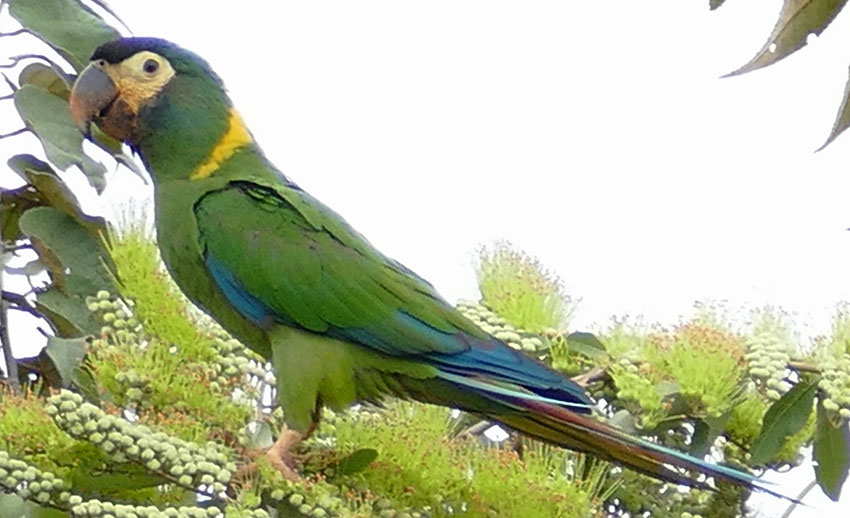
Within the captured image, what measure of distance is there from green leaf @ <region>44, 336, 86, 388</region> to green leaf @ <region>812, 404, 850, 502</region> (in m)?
0.53

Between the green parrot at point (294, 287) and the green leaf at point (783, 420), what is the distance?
0.06 m

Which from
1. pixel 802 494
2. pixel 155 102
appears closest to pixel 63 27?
pixel 155 102

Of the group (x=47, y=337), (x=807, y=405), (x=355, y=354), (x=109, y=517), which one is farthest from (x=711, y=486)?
(x=47, y=337)

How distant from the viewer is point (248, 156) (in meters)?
0.99

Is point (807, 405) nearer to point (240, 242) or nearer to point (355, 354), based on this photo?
point (355, 354)

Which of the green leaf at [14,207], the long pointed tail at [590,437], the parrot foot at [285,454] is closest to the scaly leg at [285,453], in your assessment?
the parrot foot at [285,454]

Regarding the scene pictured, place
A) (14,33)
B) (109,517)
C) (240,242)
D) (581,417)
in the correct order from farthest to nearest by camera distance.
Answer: (14,33), (240,242), (581,417), (109,517)

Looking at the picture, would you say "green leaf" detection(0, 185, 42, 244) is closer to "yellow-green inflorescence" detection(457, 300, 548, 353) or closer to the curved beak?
the curved beak

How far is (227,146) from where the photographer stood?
3.25 feet

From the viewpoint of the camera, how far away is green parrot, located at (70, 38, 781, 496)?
2.66ft

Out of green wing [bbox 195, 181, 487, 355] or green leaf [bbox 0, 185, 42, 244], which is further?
green leaf [bbox 0, 185, 42, 244]

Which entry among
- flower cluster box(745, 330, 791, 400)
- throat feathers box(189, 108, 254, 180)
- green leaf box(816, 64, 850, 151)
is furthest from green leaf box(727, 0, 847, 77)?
throat feathers box(189, 108, 254, 180)

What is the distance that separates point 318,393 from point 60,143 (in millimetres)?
337

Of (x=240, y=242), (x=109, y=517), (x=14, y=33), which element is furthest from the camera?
(x=14, y=33)
